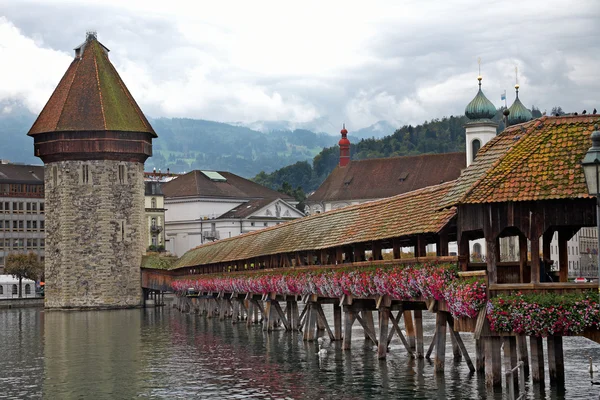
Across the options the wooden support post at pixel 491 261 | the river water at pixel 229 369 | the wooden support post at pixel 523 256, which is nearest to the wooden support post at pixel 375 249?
the river water at pixel 229 369

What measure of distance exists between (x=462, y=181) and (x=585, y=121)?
3259mm

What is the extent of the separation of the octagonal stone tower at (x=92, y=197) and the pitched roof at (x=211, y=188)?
4442 centimetres

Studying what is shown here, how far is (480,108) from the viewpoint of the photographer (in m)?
113

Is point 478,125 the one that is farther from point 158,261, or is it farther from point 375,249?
point 375,249

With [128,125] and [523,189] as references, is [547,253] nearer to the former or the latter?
[523,189]

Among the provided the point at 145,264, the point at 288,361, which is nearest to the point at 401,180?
the point at 145,264

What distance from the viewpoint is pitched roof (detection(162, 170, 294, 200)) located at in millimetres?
131375

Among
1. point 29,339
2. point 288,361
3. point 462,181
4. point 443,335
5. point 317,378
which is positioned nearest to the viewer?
point 462,181

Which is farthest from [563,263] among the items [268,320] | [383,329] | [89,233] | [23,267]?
[23,267]

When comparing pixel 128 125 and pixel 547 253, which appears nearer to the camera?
pixel 547 253

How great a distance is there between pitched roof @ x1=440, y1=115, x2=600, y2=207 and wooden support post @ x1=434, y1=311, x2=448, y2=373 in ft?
10.8

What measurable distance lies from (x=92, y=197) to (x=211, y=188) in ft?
162

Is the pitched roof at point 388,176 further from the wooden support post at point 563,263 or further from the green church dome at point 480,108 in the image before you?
the wooden support post at point 563,263

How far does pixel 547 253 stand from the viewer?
27156 millimetres
